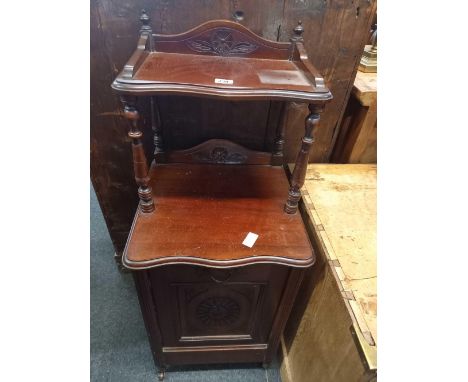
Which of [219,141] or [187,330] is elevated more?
[219,141]

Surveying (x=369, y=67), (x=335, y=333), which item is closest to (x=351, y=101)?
(x=369, y=67)

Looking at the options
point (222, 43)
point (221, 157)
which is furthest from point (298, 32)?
point (221, 157)

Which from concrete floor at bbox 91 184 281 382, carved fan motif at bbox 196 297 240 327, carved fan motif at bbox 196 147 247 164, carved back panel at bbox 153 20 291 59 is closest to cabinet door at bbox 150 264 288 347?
carved fan motif at bbox 196 297 240 327

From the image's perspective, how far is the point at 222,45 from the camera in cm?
82

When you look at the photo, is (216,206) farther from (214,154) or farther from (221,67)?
(221,67)

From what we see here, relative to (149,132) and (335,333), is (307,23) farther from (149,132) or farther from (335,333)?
(335,333)

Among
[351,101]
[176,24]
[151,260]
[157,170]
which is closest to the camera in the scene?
[151,260]

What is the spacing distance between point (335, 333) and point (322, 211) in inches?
13.9

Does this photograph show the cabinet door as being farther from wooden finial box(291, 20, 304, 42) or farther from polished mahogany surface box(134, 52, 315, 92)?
wooden finial box(291, 20, 304, 42)

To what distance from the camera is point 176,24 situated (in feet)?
2.88

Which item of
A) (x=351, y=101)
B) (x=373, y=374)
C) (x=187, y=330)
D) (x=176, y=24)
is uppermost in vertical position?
(x=176, y=24)

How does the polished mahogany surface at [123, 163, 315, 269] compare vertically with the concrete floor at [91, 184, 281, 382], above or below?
above

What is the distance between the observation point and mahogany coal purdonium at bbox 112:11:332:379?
26.7 inches

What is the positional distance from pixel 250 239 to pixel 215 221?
0.37 feet
